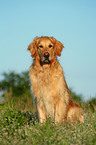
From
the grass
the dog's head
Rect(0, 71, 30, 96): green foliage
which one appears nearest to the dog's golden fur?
the dog's head

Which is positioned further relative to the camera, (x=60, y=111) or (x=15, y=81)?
(x=15, y=81)

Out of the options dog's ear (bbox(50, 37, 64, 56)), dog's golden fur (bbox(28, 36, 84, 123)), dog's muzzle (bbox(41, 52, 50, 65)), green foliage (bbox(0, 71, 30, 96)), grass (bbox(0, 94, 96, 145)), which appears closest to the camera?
grass (bbox(0, 94, 96, 145))

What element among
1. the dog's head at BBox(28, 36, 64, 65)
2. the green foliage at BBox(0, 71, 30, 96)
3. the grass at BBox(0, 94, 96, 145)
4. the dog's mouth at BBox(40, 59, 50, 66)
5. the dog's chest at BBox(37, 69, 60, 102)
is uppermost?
the green foliage at BBox(0, 71, 30, 96)

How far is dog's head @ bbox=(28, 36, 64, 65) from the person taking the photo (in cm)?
582

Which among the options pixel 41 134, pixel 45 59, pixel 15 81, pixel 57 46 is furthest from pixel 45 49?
pixel 15 81

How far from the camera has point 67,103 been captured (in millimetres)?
6328

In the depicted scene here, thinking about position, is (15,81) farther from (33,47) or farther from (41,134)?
(41,134)

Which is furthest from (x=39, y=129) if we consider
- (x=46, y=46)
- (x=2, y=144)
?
(x=46, y=46)

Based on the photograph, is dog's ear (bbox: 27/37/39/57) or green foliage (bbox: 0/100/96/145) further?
dog's ear (bbox: 27/37/39/57)

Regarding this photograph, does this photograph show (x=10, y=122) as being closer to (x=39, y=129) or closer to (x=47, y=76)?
(x=39, y=129)

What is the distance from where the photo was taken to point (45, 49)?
591cm

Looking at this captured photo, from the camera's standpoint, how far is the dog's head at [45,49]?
5.82 meters

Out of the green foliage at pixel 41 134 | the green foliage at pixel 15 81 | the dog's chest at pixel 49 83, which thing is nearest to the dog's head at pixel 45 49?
the dog's chest at pixel 49 83

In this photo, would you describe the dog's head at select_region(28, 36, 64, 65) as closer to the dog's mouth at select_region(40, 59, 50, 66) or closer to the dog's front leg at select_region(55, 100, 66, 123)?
the dog's mouth at select_region(40, 59, 50, 66)
